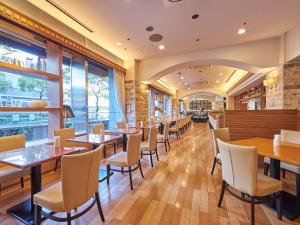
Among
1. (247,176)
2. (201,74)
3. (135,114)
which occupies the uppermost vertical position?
(201,74)

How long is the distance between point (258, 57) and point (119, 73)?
4.69m

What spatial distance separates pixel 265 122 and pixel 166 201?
10.00 feet

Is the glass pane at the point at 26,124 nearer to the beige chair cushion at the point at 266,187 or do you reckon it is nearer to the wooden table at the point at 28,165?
the wooden table at the point at 28,165

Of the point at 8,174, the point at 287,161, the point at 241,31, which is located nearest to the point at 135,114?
the point at 241,31

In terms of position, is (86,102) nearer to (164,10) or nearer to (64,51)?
(64,51)

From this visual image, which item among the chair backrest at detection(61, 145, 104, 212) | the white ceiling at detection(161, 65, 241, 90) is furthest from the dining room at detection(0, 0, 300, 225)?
the white ceiling at detection(161, 65, 241, 90)

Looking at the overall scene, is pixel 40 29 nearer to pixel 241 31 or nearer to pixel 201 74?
pixel 241 31

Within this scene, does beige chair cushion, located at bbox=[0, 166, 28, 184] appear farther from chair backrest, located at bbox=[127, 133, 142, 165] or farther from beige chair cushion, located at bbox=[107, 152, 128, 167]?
chair backrest, located at bbox=[127, 133, 142, 165]

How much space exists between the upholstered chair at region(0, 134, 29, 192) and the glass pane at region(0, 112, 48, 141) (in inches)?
33.2

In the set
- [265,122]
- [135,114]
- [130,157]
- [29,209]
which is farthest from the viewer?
[135,114]

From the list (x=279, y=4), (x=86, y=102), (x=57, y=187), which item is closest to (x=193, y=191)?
(x=57, y=187)

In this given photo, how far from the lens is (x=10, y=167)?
2205 mm

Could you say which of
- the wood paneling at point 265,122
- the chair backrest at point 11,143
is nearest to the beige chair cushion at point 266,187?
the wood paneling at point 265,122

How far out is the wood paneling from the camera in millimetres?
3652
